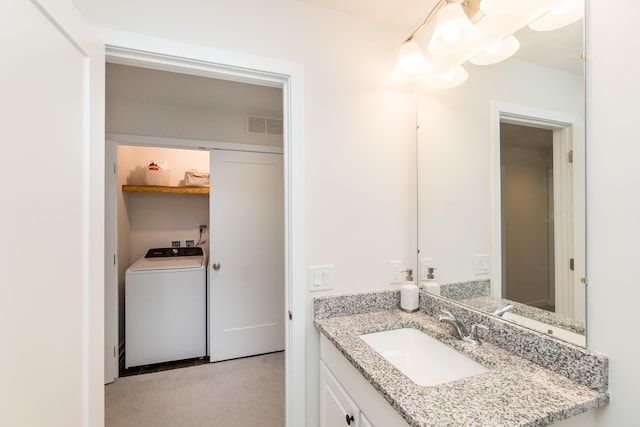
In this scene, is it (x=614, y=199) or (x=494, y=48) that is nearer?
(x=614, y=199)

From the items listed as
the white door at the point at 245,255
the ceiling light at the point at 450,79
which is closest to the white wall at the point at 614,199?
the ceiling light at the point at 450,79

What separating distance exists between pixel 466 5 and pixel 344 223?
1114mm

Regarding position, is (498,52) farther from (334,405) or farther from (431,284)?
(334,405)

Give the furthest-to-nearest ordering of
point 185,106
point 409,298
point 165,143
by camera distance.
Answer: point 185,106 → point 165,143 → point 409,298

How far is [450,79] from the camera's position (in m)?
1.35

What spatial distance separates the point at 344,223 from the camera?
144 cm

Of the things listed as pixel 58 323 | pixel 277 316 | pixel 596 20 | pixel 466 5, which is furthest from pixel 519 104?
pixel 277 316

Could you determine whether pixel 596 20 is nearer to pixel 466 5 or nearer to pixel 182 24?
A: pixel 466 5

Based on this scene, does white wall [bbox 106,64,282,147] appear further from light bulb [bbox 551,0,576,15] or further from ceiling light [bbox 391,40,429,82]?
light bulb [bbox 551,0,576,15]

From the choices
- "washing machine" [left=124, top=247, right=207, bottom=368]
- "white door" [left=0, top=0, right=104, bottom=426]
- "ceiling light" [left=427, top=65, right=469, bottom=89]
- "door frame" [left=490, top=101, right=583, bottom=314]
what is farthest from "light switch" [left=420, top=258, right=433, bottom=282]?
"washing machine" [left=124, top=247, right=207, bottom=368]

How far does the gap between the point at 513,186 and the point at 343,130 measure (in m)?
0.81

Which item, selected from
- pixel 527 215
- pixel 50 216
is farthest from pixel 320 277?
pixel 50 216

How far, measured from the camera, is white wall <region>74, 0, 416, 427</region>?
130cm

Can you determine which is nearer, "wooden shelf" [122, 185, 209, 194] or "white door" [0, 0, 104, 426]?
"white door" [0, 0, 104, 426]
